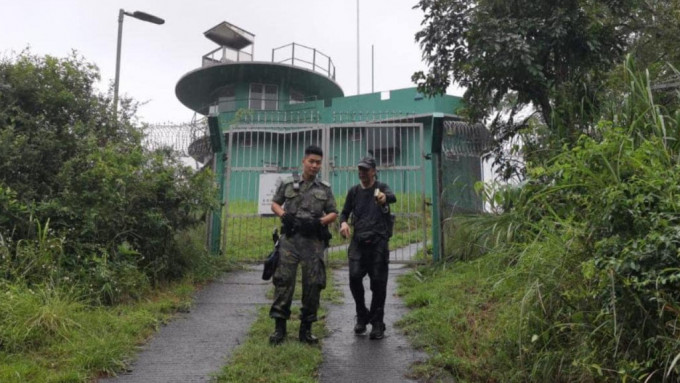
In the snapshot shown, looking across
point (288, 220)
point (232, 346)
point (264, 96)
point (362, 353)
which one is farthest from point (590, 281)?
point (264, 96)

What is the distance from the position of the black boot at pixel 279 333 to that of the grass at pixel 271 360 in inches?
1.8

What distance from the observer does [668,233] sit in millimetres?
3090

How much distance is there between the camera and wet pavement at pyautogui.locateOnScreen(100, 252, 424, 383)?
422cm

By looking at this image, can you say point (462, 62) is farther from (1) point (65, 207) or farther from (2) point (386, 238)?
(1) point (65, 207)

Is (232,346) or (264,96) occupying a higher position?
(264,96)

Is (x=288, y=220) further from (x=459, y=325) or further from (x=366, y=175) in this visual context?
(x=459, y=325)

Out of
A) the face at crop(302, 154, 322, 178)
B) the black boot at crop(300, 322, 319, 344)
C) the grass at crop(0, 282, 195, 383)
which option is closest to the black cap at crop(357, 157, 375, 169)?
the face at crop(302, 154, 322, 178)

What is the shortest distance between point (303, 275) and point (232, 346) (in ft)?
2.81

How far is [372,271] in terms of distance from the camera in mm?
5219

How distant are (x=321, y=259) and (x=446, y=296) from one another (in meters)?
1.65

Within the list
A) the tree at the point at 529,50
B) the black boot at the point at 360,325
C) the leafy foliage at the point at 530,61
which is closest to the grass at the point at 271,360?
the black boot at the point at 360,325

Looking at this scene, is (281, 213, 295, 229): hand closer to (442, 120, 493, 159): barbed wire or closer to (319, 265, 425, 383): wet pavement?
(319, 265, 425, 383): wet pavement

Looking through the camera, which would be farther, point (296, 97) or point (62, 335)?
point (296, 97)

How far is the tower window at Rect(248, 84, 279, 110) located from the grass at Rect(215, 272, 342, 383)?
18.4 metres
